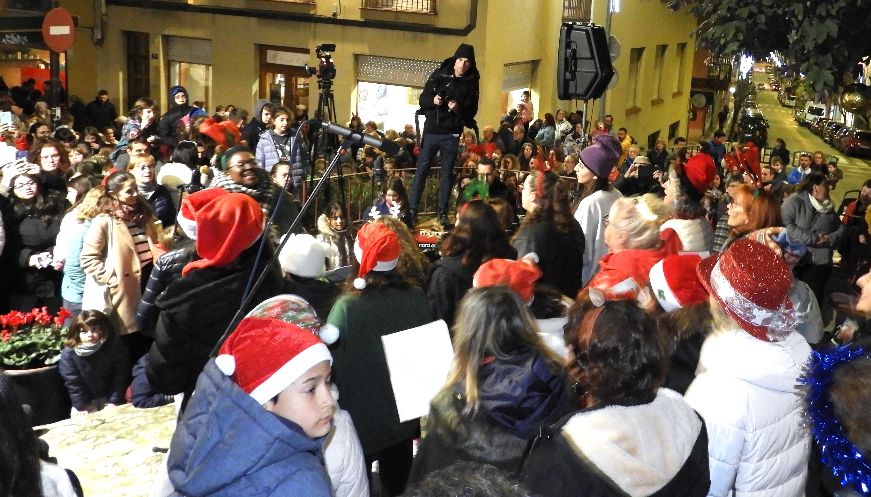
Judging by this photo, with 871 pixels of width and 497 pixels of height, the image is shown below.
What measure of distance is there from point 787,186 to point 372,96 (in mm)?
10262

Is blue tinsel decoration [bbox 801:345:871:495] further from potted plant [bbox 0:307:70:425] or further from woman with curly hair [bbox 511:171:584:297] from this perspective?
potted plant [bbox 0:307:70:425]

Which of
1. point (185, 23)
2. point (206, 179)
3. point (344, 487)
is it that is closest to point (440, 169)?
point (206, 179)

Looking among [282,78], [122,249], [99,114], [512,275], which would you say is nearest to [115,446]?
[122,249]

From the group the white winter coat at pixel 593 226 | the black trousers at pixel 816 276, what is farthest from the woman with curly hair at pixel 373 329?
the black trousers at pixel 816 276

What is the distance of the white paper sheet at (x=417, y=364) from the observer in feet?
13.5

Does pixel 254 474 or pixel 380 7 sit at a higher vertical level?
pixel 380 7

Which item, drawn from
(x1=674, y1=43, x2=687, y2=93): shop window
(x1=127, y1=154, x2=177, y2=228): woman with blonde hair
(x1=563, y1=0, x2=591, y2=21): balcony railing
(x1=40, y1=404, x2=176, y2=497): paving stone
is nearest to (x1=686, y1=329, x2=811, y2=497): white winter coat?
(x1=40, y1=404, x2=176, y2=497): paving stone

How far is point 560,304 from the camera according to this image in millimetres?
4637

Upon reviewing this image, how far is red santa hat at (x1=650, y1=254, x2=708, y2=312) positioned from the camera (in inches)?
166

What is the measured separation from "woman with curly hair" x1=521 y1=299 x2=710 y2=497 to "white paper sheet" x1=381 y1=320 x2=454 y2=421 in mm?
1025

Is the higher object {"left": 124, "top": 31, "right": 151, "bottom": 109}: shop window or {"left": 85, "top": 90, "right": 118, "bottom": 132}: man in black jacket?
{"left": 124, "top": 31, "right": 151, "bottom": 109}: shop window

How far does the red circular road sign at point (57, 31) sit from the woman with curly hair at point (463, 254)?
502 inches

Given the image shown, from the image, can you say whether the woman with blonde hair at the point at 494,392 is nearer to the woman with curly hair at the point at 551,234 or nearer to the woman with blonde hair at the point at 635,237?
the woman with blonde hair at the point at 635,237

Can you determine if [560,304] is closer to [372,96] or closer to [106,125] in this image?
[106,125]
